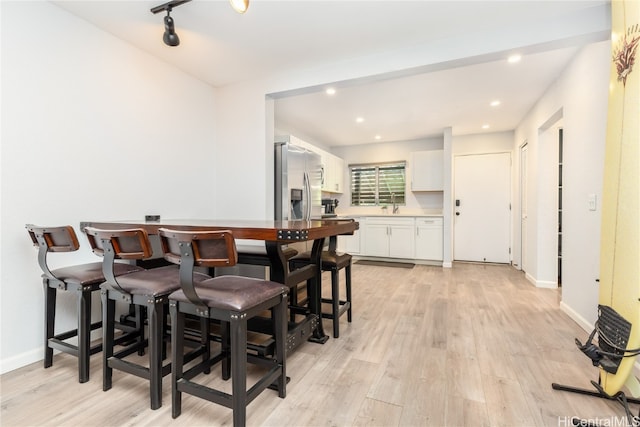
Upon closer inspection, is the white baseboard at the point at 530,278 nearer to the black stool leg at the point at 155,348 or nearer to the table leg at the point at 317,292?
the table leg at the point at 317,292

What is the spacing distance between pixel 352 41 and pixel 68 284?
8.86 ft

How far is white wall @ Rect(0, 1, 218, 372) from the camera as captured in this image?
1923 mm

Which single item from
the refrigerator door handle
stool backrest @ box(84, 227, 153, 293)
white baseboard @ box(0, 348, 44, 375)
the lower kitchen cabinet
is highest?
the refrigerator door handle

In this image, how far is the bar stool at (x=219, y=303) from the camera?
1.27 m

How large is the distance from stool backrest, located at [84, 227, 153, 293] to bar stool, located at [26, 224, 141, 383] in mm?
295

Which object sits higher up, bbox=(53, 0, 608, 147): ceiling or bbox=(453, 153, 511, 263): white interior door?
bbox=(53, 0, 608, 147): ceiling

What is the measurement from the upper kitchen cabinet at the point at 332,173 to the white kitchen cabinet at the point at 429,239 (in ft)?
5.85

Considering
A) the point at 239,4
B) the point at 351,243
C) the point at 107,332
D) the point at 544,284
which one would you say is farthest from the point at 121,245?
the point at 351,243

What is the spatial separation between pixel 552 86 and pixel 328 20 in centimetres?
277

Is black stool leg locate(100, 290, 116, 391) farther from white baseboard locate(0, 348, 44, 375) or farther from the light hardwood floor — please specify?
white baseboard locate(0, 348, 44, 375)

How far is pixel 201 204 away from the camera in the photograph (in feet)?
11.0

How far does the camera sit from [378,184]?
6527 mm

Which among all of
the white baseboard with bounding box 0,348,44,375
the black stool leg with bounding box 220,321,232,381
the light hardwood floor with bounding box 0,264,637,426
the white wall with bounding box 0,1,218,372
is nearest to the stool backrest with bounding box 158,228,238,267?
the black stool leg with bounding box 220,321,232,381

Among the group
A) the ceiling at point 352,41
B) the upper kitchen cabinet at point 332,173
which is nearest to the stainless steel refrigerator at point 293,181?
the ceiling at point 352,41
